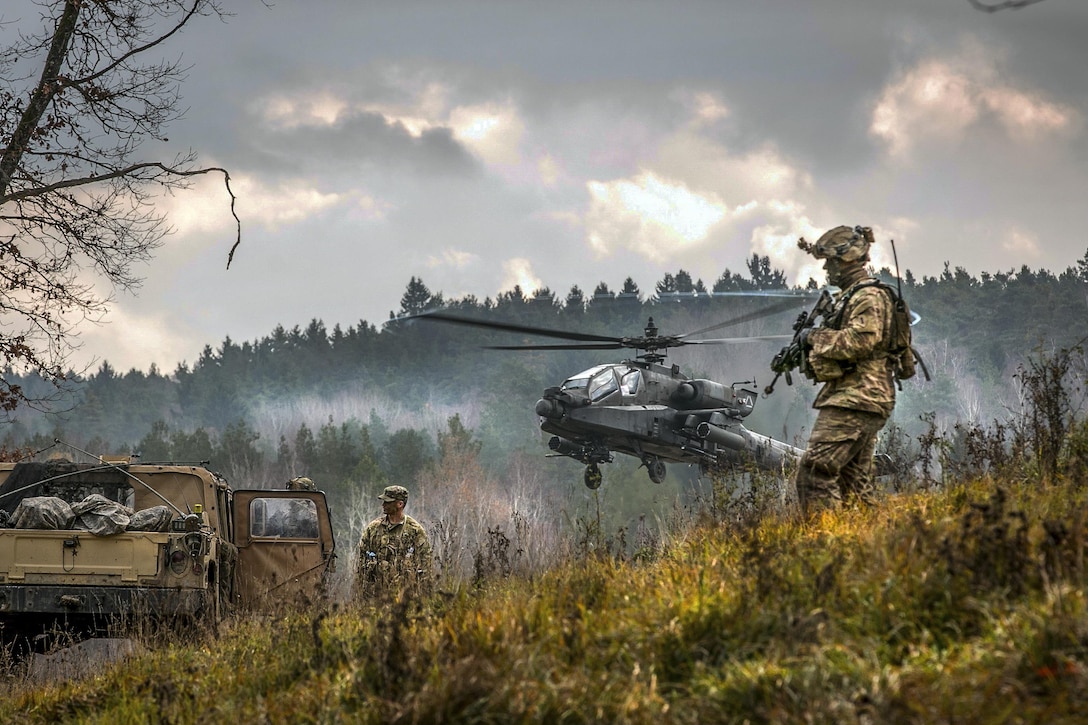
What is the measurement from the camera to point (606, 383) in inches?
809

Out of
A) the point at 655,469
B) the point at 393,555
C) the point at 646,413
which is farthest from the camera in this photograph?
the point at 655,469

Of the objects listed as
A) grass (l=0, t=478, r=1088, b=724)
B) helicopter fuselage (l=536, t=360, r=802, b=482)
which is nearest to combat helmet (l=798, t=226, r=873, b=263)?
grass (l=0, t=478, r=1088, b=724)

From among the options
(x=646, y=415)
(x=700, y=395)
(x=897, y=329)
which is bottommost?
(x=646, y=415)

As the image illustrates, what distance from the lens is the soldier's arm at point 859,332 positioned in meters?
6.36

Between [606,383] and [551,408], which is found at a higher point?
[606,383]

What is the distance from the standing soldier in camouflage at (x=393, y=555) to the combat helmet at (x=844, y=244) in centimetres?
309

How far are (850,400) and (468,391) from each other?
74.5 m

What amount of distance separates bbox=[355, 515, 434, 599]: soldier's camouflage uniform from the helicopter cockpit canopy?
1137cm

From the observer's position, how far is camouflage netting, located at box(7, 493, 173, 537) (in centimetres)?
825

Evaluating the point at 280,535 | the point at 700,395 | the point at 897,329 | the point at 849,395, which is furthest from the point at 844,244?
the point at 700,395

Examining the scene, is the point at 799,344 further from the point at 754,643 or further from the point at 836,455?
the point at 754,643

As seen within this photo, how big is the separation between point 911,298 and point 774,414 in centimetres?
3344

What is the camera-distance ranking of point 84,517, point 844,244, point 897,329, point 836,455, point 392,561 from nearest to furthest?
1. point 836,455
2. point 897,329
3. point 844,244
4. point 392,561
5. point 84,517

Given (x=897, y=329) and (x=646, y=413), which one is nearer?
(x=897, y=329)
